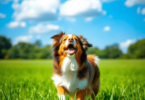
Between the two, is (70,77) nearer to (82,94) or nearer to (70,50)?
(82,94)

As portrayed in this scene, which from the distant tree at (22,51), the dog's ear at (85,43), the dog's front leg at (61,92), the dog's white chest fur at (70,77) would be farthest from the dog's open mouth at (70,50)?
the distant tree at (22,51)

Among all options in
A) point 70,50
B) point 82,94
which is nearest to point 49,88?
point 82,94

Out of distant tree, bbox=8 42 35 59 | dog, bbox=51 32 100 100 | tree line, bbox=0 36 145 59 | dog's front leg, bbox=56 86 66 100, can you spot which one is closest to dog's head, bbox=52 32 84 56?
dog, bbox=51 32 100 100

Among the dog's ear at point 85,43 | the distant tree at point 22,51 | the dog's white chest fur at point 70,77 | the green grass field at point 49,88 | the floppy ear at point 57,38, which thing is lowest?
the green grass field at point 49,88

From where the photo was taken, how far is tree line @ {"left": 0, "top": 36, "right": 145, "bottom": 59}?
42.6 m

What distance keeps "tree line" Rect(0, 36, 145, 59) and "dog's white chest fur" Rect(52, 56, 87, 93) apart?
112 ft

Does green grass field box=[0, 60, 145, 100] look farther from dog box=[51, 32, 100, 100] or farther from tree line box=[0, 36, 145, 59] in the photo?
tree line box=[0, 36, 145, 59]

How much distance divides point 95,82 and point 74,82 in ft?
3.75

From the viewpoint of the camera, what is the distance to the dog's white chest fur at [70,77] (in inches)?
122

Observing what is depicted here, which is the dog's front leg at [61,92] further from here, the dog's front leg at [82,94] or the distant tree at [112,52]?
the distant tree at [112,52]

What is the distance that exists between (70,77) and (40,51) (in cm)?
6019

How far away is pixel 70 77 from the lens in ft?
10.3

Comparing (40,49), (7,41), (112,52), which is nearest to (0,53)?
(7,41)

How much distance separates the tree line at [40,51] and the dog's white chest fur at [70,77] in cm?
3403
